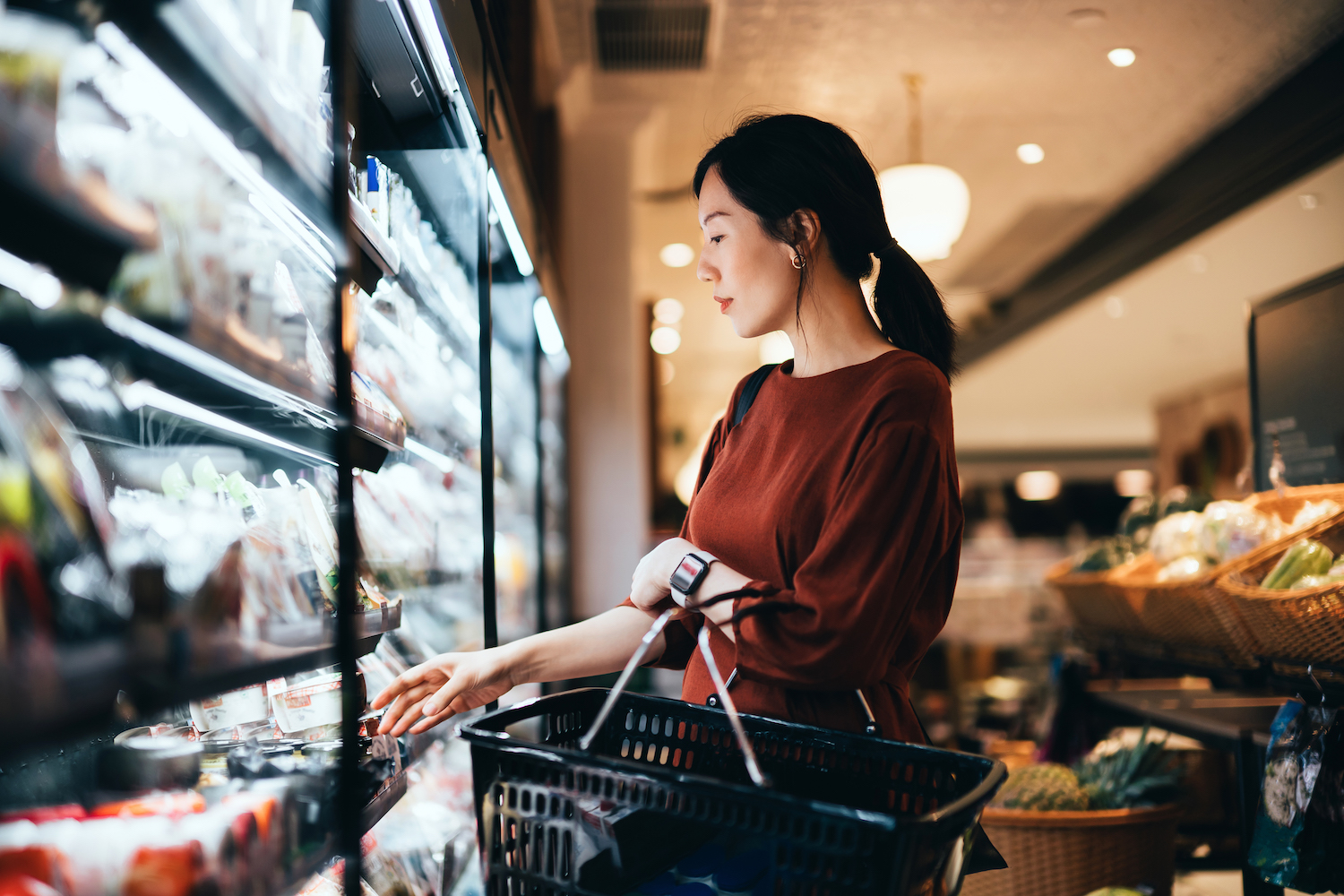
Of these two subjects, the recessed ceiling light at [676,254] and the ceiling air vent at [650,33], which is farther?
the recessed ceiling light at [676,254]

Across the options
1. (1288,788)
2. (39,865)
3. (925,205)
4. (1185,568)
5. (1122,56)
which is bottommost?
(1288,788)

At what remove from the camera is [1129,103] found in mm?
4699

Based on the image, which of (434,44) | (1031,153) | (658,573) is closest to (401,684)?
(658,573)

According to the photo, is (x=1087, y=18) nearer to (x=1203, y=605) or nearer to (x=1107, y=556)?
(x=1107, y=556)

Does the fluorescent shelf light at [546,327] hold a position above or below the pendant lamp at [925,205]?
below

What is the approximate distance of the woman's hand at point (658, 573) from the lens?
1.16 m

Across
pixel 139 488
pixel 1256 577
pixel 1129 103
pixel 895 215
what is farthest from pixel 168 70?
pixel 1129 103

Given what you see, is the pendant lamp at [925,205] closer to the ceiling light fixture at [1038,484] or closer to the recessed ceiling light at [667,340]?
the recessed ceiling light at [667,340]

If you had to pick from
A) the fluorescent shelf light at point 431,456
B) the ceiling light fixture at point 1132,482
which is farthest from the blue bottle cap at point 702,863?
the ceiling light fixture at point 1132,482

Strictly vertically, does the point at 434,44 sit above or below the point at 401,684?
above

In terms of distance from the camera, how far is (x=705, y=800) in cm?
80

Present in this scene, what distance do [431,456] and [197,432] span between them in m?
0.73

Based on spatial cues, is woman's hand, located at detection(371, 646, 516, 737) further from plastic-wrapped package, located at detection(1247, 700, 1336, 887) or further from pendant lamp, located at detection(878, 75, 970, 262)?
pendant lamp, located at detection(878, 75, 970, 262)

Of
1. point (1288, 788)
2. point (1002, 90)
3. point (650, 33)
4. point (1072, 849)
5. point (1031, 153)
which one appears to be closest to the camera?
point (1288, 788)
